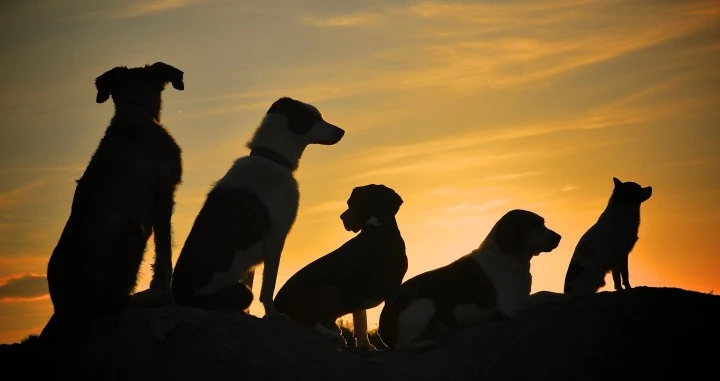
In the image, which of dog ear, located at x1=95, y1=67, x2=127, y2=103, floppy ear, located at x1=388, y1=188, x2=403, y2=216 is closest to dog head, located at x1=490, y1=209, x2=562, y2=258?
floppy ear, located at x1=388, y1=188, x2=403, y2=216

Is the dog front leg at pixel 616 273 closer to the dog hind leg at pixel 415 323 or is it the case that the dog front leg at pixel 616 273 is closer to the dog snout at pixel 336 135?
the dog hind leg at pixel 415 323

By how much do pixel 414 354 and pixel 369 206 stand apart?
2988mm

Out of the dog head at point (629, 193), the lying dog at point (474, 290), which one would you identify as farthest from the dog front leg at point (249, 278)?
the dog head at point (629, 193)

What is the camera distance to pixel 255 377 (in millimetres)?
9297

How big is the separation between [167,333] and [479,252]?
4.16 meters

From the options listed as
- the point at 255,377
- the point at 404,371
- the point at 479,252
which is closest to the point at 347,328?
the point at 479,252

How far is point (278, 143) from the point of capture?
12.2 meters

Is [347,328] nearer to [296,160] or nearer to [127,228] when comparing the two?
[296,160]

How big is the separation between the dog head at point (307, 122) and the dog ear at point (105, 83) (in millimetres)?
1946

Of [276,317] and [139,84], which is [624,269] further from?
[139,84]

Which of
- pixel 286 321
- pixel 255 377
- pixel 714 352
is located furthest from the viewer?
pixel 286 321

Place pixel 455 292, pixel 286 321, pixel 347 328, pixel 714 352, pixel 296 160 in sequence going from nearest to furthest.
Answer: pixel 714 352 → pixel 286 321 → pixel 455 292 → pixel 296 160 → pixel 347 328

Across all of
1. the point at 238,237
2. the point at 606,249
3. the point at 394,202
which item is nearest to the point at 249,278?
the point at 238,237

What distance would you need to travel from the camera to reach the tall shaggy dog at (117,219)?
10234mm
